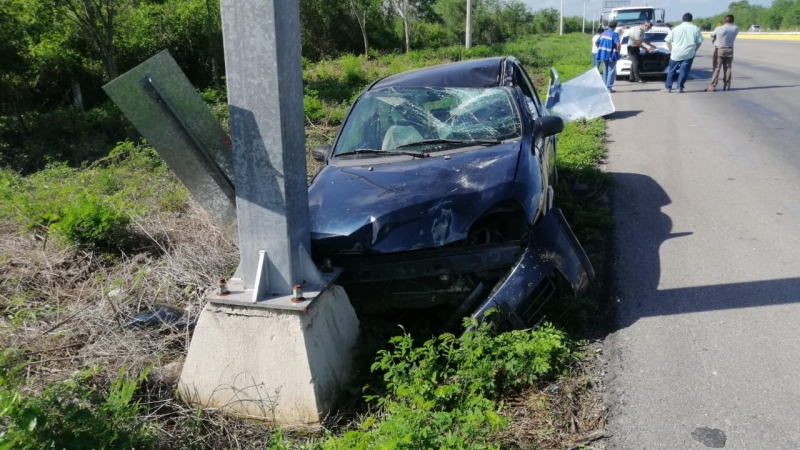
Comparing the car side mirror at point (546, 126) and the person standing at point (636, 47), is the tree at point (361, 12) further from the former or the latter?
the car side mirror at point (546, 126)

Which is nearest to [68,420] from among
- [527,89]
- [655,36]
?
[527,89]

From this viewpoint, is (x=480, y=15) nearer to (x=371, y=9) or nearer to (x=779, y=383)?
(x=371, y=9)

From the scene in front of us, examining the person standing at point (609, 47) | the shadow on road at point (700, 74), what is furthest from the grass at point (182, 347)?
the shadow on road at point (700, 74)

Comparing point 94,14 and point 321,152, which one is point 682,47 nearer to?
point 321,152

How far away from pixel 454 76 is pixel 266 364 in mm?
3327

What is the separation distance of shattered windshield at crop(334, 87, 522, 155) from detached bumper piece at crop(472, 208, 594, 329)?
1.11 metres

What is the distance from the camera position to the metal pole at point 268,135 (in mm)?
3027

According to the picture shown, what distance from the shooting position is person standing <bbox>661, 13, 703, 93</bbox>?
12977 mm

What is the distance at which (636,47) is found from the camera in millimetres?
15273

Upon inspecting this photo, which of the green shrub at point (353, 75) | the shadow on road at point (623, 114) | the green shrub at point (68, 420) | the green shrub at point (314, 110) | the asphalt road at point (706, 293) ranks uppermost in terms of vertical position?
the green shrub at point (353, 75)

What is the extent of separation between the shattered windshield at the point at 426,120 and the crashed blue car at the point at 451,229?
0.08 m

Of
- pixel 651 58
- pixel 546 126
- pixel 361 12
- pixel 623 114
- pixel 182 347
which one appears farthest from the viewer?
pixel 361 12

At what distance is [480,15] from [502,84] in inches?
1465

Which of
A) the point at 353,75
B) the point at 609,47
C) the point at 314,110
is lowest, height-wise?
the point at 314,110
